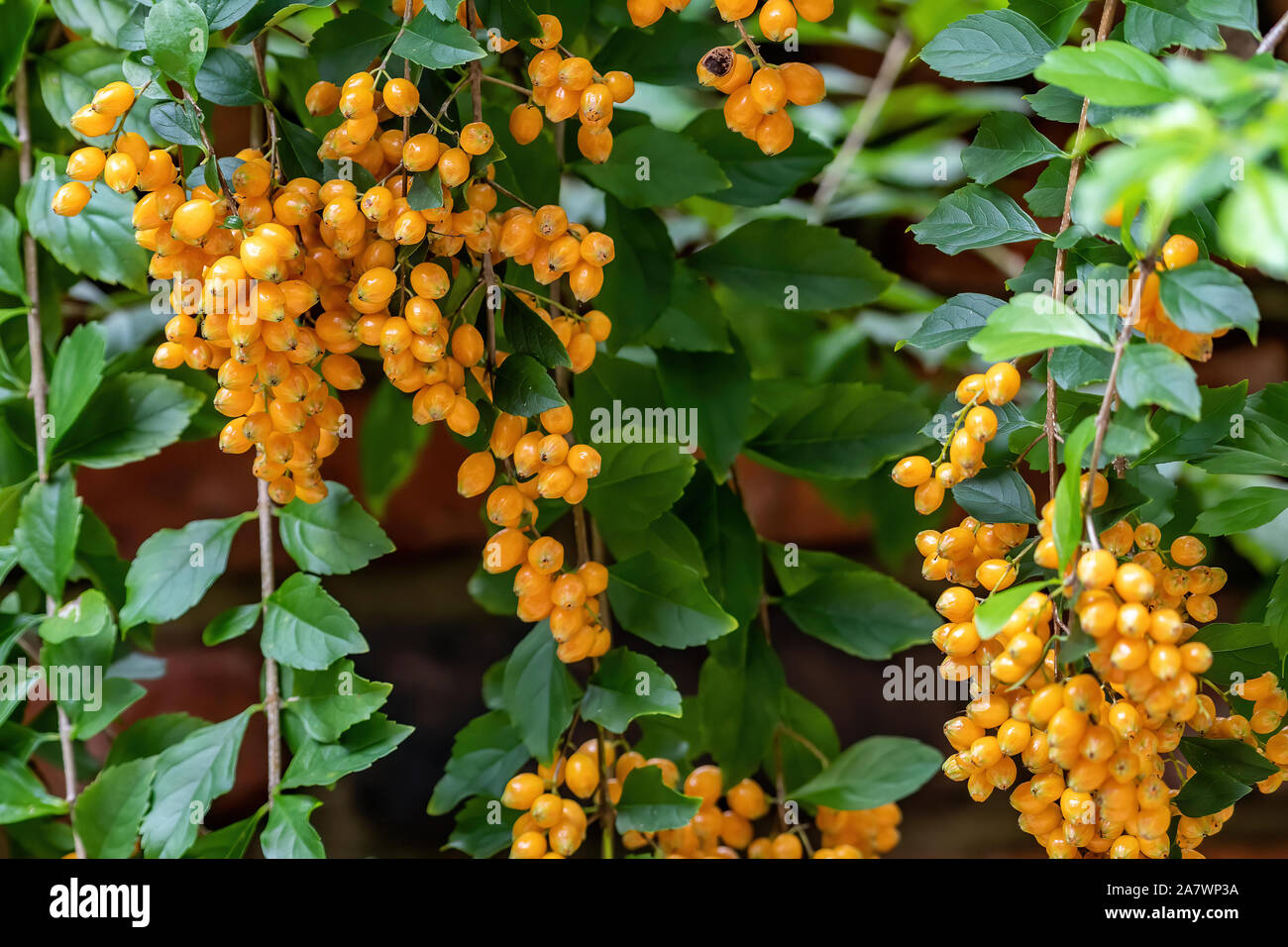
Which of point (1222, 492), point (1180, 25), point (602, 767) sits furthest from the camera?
point (1222, 492)

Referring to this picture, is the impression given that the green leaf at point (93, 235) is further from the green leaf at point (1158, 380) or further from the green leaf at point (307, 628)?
the green leaf at point (1158, 380)

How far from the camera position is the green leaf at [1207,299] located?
0.24 meters

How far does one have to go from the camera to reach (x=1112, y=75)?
239 mm

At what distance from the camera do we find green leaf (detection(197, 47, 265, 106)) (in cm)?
32

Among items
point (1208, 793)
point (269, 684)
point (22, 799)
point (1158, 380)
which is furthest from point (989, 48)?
point (22, 799)

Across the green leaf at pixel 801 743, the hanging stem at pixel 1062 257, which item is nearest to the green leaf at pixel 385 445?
the green leaf at pixel 801 743

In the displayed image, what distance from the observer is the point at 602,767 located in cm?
40

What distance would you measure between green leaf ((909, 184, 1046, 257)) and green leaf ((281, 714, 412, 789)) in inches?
9.8

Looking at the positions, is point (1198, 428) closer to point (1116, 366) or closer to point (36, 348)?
point (1116, 366)

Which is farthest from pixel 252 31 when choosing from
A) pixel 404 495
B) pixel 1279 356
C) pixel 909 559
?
pixel 1279 356

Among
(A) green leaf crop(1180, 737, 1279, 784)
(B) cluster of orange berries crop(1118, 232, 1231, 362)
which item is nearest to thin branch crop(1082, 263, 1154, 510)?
(B) cluster of orange berries crop(1118, 232, 1231, 362)

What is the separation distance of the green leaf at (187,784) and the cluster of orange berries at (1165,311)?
34 centimetres
